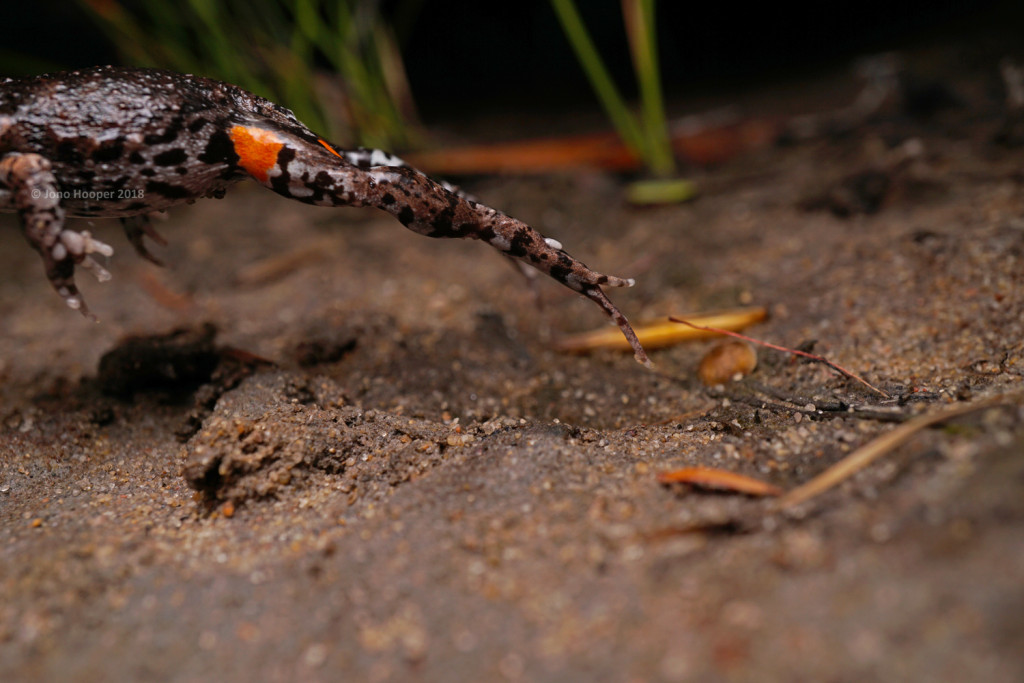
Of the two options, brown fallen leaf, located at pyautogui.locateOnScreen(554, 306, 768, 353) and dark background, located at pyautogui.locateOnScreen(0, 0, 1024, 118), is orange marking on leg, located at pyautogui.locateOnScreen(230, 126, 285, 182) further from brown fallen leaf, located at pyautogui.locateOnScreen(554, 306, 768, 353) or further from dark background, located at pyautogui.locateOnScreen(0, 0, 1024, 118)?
dark background, located at pyautogui.locateOnScreen(0, 0, 1024, 118)

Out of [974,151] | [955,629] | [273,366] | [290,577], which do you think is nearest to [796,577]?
[955,629]

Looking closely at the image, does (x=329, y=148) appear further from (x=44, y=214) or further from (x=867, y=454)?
(x=867, y=454)

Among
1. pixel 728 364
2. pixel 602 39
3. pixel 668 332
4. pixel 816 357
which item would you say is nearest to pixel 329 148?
pixel 668 332

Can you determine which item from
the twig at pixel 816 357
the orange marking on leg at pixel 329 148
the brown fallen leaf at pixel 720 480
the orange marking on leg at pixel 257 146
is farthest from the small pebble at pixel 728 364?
the orange marking on leg at pixel 257 146

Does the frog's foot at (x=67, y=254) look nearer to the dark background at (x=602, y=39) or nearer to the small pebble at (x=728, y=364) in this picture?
the small pebble at (x=728, y=364)

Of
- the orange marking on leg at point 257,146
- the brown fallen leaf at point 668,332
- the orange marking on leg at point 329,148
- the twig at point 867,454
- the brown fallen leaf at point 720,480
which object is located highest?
the orange marking on leg at point 257,146
